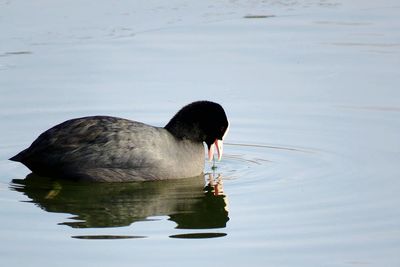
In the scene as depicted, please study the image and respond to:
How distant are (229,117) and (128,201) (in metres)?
2.56

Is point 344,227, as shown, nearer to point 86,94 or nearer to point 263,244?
point 263,244

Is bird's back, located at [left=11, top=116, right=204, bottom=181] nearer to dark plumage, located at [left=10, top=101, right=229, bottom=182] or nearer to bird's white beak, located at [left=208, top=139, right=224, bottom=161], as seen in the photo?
dark plumage, located at [left=10, top=101, right=229, bottom=182]

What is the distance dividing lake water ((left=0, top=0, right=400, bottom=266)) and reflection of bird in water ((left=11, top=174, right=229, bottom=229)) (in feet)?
0.06

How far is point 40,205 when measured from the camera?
916 cm

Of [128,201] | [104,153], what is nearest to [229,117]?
[104,153]

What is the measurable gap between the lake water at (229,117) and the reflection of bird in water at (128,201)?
0.02 meters

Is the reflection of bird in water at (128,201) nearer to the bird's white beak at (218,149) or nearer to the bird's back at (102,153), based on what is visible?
the bird's back at (102,153)

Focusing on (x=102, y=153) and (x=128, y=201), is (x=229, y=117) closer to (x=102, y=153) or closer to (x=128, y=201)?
(x=102, y=153)

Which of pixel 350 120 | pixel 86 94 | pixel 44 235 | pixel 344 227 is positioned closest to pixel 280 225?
pixel 344 227

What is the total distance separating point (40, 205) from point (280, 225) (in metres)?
2.14

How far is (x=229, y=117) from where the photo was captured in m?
11.6

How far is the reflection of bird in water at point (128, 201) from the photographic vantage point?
28.5 ft

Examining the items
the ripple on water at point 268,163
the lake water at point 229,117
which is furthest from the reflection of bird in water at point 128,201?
the ripple on water at point 268,163

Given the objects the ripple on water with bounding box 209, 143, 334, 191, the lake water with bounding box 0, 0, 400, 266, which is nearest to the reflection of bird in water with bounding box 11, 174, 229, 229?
the lake water with bounding box 0, 0, 400, 266
